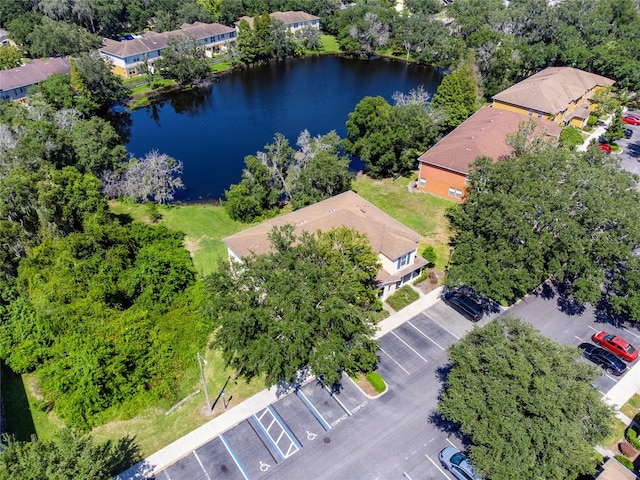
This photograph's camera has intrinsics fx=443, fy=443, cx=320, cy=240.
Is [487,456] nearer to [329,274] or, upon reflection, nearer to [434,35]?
[329,274]

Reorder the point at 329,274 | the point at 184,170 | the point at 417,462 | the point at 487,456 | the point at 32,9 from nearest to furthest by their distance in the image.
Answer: the point at 487,456
the point at 417,462
the point at 329,274
the point at 184,170
the point at 32,9

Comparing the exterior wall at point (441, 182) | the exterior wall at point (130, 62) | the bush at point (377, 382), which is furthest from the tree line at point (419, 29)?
the bush at point (377, 382)

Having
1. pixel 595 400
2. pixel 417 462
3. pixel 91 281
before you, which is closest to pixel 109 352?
pixel 91 281

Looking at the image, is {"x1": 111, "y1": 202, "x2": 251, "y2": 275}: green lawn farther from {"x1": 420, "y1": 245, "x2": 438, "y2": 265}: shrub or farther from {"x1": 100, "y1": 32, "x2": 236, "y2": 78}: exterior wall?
{"x1": 100, "y1": 32, "x2": 236, "y2": 78}: exterior wall

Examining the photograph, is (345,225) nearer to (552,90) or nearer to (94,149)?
(94,149)

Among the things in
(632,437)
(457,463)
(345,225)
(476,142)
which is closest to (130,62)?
(476,142)

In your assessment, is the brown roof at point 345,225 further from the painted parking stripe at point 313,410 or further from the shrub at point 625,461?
the shrub at point 625,461

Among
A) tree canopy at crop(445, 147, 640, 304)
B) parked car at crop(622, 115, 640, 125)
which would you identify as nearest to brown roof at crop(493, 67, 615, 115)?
parked car at crop(622, 115, 640, 125)
